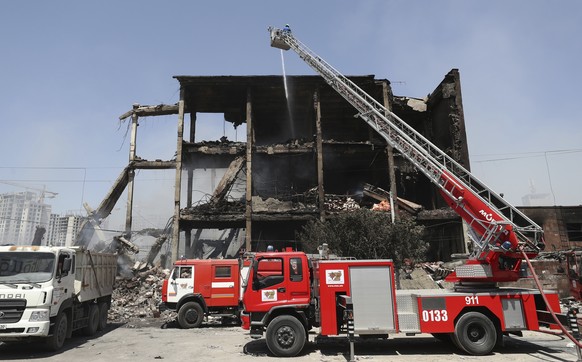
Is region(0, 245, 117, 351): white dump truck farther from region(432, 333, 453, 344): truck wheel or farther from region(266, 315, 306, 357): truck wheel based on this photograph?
region(432, 333, 453, 344): truck wheel

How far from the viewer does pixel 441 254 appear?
94.3ft

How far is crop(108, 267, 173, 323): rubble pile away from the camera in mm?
17625

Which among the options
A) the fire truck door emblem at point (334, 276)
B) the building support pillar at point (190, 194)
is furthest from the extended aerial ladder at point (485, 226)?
the building support pillar at point (190, 194)

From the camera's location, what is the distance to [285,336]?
8.62 m

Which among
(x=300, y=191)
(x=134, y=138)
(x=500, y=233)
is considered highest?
(x=134, y=138)

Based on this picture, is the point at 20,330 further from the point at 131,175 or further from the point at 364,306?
the point at 131,175

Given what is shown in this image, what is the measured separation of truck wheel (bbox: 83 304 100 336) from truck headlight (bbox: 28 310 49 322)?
3479 mm

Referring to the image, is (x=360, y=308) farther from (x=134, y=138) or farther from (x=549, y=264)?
(x=134, y=138)

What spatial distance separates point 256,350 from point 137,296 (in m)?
14.7

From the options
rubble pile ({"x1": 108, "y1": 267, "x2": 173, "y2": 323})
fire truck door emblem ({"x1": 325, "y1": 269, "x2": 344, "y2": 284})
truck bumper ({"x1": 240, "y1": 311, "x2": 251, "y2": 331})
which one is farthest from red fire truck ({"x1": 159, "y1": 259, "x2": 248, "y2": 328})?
fire truck door emblem ({"x1": 325, "y1": 269, "x2": 344, "y2": 284})

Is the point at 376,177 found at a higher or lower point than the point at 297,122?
lower

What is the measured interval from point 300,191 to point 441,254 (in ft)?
41.8

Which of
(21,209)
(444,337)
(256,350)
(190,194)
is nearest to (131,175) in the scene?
(190,194)

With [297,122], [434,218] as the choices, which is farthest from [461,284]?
[297,122]
